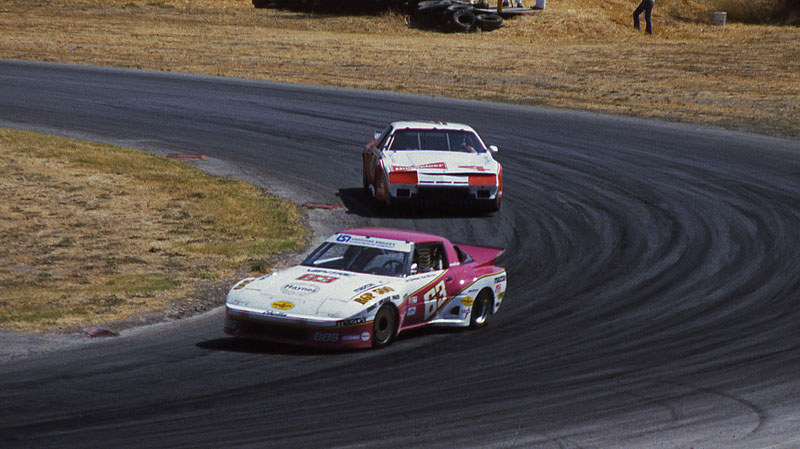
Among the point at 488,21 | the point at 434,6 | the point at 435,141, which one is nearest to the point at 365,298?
the point at 435,141

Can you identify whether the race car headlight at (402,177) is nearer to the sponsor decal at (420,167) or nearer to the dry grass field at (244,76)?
the sponsor decal at (420,167)

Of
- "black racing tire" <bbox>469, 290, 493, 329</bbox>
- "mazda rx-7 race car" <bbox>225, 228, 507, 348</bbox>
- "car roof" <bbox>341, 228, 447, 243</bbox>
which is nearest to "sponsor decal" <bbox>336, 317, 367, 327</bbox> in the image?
"mazda rx-7 race car" <bbox>225, 228, 507, 348</bbox>

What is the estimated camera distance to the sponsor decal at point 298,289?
10719mm

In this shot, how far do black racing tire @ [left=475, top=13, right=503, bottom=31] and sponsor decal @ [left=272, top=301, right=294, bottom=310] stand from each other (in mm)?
39289

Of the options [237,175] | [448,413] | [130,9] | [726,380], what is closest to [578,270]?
[726,380]

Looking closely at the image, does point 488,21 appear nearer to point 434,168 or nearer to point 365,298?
point 434,168

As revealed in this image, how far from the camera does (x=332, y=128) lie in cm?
2702

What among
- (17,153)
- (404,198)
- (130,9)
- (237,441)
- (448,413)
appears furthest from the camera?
(130,9)

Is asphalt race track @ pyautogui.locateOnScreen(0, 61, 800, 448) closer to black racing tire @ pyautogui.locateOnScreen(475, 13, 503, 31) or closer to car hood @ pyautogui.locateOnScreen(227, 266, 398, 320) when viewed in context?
car hood @ pyautogui.locateOnScreen(227, 266, 398, 320)

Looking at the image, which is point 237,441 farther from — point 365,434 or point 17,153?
point 17,153

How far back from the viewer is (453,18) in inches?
1909

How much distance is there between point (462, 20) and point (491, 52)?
6.54 metres

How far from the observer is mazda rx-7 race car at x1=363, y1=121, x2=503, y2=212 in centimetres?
1802

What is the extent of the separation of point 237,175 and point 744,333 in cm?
1273
